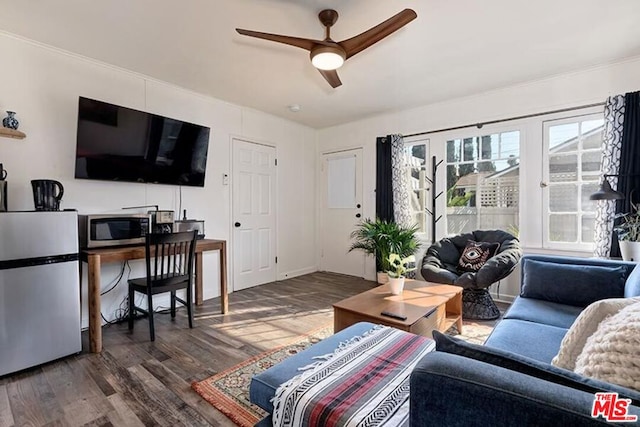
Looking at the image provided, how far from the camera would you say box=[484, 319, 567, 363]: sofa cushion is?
155 cm

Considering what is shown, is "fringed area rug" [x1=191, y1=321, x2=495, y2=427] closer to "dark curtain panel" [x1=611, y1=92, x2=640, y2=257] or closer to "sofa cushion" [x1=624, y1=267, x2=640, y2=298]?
"sofa cushion" [x1=624, y1=267, x2=640, y2=298]

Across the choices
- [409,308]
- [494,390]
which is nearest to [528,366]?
[494,390]

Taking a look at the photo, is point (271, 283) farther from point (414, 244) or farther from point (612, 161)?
point (612, 161)

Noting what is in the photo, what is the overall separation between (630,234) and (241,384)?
11.6ft

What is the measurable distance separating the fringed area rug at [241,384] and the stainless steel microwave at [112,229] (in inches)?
59.9

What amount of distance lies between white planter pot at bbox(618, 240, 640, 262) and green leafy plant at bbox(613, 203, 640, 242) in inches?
3.5

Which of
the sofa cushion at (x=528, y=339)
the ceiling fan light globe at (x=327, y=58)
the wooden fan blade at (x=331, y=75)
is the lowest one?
the sofa cushion at (x=528, y=339)

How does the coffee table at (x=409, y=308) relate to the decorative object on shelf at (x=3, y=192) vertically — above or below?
below

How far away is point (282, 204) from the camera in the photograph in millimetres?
5031

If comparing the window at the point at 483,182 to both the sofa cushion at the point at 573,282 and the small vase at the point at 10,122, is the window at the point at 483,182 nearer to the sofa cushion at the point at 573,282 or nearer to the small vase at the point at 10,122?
the sofa cushion at the point at 573,282

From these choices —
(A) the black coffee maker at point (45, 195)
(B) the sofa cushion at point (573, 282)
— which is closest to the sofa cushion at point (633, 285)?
(B) the sofa cushion at point (573, 282)

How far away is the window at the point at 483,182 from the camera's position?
148 inches

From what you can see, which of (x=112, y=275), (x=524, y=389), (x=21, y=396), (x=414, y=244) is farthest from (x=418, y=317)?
(x=112, y=275)

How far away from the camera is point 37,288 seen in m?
2.24
